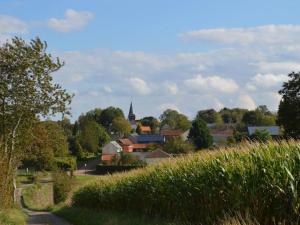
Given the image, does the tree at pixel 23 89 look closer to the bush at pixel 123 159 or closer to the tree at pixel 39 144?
the tree at pixel 39 144

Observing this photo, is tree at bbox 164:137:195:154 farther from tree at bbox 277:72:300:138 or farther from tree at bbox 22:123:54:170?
tree at bbox 22:123:54:170

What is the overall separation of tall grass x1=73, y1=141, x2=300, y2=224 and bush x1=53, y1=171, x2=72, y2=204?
50845 millimetres

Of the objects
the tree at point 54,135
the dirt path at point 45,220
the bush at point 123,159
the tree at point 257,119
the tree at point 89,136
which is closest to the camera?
the dirt path at point 45,220

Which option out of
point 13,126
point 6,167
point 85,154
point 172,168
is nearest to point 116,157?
point 85,154

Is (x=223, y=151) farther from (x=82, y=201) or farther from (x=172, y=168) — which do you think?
(x=82, y=201)

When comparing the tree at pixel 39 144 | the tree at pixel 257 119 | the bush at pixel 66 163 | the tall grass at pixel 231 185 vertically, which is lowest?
the tall grass at pixel 231 185

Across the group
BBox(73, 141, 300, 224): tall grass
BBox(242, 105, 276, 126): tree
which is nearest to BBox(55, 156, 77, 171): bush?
BBox(242, 105, 276, 126): tree

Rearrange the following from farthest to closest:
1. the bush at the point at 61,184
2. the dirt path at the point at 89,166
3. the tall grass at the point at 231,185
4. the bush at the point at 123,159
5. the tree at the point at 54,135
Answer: the dirt path at the point at 89,166
the bush at the point at 123,159
the bush at the point at 61,184
the tree at the point at 54,135
the tall grass at the point at 231,185

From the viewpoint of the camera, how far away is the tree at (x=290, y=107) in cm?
6606

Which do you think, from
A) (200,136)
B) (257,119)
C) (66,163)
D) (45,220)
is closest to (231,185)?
(45,220)

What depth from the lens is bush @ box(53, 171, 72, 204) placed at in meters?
74.0

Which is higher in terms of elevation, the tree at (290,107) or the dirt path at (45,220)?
the tree at (290,107)

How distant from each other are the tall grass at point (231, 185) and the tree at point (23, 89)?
60.0 feet

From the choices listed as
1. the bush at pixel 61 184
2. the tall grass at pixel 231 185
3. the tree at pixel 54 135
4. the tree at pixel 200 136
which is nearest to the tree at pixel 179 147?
the tree at pixel 200 136
